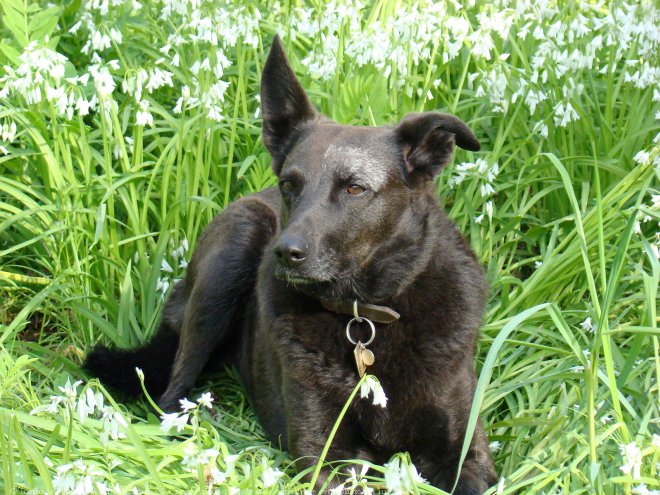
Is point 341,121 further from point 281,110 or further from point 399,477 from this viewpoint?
point 399,477

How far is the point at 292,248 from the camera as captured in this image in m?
3.51

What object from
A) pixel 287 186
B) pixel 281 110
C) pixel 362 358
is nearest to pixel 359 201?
pixel 287 186

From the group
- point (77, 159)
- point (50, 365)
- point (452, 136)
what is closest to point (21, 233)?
point (77, 159)

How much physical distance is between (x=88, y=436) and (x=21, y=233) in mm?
2302

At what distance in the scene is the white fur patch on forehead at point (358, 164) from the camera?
147 inches

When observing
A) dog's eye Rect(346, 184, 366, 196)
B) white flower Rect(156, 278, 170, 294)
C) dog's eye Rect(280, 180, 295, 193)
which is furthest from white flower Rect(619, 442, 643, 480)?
white flower Rect(156, 278, 170, 294)

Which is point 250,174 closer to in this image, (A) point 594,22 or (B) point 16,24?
(B) point 16,24

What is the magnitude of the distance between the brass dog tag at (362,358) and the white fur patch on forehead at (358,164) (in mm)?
595

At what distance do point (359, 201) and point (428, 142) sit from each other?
429 mm

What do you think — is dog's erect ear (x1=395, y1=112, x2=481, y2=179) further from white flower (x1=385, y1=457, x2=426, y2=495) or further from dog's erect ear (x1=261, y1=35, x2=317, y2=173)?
white flower (x1=385, y1=457, x2=426, y2=495)

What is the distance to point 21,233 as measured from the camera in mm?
5402

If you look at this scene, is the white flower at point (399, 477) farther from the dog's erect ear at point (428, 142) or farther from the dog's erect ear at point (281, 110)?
the dog's erect ear at point (281, 110)

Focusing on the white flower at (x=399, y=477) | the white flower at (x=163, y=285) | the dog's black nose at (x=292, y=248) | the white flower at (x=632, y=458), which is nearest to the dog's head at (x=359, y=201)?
the dog's black nose at (x=292, y=248)

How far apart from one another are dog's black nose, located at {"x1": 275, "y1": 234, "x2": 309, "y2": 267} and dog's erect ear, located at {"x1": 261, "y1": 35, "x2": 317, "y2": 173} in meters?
0.72
